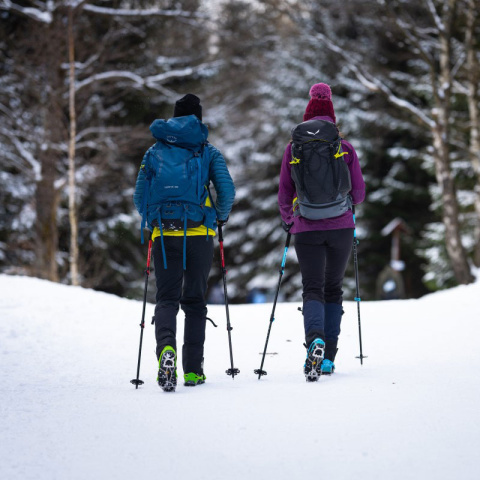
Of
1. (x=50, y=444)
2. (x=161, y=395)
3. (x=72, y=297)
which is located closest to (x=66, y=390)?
(x=161, y=395)

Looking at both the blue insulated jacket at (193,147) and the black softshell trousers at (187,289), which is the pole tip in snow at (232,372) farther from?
the blue insulated jacket at (193,147)

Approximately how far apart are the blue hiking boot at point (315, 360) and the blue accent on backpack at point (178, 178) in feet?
3.30

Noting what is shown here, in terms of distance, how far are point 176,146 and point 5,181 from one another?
497 inches

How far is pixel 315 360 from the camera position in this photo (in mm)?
4250

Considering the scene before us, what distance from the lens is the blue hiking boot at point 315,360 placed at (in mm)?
4227

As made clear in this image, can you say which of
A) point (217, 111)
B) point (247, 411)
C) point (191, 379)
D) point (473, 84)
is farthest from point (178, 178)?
point (217, 111)

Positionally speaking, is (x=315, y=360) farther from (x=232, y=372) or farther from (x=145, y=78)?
(x=145, y=78)

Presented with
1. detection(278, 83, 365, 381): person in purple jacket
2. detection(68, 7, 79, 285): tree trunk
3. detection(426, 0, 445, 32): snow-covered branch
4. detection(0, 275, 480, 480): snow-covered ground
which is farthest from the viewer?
detection(426, 0, 445, 32): snow-covered branch

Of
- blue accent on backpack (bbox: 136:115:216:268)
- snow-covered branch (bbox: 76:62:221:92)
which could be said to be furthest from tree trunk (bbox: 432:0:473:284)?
blue accent on backpack (bbox: 136:115:216:268)

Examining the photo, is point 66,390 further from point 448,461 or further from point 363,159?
point 363,159

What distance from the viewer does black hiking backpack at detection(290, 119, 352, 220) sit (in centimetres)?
438

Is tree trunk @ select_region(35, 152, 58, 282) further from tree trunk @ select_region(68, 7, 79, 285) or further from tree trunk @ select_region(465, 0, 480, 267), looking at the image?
tree trunk @ select_region(465, 0, 480, 267)

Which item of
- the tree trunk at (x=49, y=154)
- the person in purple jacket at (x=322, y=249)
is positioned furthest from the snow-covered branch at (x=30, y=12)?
the person in purple jacket at (x=322, y=249)

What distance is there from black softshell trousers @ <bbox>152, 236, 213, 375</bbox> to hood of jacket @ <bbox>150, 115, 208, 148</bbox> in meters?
0.62
